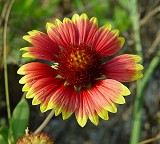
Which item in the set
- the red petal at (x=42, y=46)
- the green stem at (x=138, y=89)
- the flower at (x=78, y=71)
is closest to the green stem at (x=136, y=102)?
the green stem at (x=138, y=89)

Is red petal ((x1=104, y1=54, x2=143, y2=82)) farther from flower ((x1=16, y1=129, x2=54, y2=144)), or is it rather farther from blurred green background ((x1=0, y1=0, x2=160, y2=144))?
blurred green background ((x1=0, y1=0, x2=160, y2=144))

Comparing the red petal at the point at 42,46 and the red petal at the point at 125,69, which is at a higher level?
the red petal at the point at 42,46

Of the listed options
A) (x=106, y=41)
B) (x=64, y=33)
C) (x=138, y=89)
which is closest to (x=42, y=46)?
(x=64, y=33)

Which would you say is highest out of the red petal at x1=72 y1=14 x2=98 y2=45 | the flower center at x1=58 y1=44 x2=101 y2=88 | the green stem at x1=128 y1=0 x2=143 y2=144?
the red petal at x1=72 y1=14 x2=98 y2=45

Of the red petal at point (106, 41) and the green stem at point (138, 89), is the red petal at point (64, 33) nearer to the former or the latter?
the red petal at point (106, 41)

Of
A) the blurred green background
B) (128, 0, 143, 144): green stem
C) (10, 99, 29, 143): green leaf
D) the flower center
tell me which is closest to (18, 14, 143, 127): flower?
the flower center

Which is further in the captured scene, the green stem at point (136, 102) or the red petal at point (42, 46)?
the green stem at point (136, 102)

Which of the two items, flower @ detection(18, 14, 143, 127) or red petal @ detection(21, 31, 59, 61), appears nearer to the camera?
flower @ detection(18, 14, 143, 127)

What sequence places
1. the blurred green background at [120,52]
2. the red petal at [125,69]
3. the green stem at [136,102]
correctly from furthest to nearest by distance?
the blurred green background at [120,52] < the green stem at [136,102] < the red petal at [125,69]

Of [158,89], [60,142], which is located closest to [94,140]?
[60,142]
